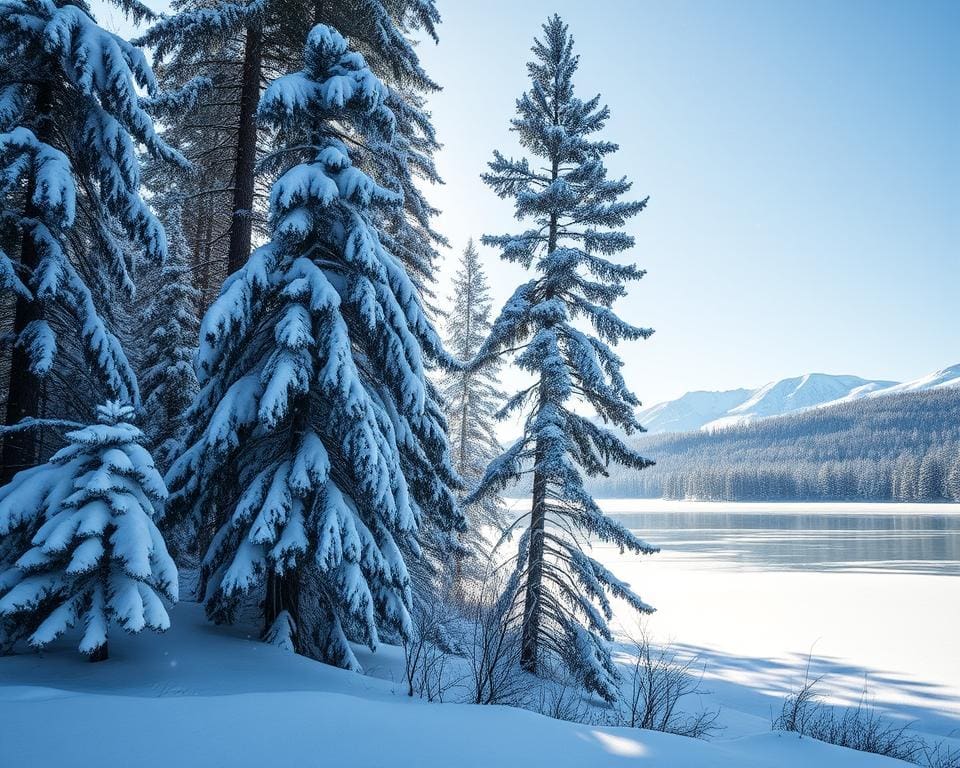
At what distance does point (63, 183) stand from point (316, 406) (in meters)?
3.83

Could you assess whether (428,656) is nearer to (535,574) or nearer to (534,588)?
(534,588)

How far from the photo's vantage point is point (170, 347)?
13781 mm

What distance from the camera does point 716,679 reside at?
548 inches

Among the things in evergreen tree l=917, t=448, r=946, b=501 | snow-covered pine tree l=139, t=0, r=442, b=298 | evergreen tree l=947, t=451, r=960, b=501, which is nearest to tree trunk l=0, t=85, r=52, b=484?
snow-covered pine tree l=139, t=0, r=442, b=298

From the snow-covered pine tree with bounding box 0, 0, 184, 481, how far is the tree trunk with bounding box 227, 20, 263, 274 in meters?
1.54

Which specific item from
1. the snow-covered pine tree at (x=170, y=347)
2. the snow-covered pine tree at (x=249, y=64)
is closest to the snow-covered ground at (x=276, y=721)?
the snow-covered pine tree at (x=249, y=64)

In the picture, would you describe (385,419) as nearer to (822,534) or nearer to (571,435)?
(571,435)

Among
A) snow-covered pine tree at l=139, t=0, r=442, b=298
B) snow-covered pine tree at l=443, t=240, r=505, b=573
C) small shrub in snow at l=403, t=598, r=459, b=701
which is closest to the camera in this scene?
small shrub in snow at l=403, t=598, r=459, b=701

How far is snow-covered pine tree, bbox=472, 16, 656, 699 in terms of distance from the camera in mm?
10594

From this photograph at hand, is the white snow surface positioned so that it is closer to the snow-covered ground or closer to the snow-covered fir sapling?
the snow-covered ground

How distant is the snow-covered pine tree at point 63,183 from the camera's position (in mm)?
6301

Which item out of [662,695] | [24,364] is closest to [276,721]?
[662,695]

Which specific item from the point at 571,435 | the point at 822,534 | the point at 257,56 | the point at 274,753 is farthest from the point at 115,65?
the point at 822,534

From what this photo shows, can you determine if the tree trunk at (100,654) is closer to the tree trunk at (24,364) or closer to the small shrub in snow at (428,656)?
the tree trunk at (24,364)
